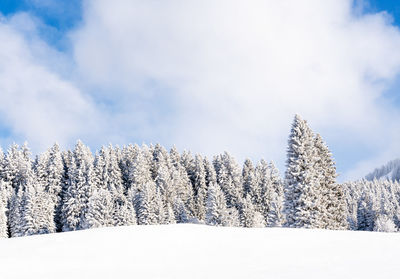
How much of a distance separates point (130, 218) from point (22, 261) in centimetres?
5097

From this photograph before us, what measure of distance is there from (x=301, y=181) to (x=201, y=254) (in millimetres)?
24126

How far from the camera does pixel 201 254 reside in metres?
10.4

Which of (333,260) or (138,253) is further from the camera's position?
(138,253)

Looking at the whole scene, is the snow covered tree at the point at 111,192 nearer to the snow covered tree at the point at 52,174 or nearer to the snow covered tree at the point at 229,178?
the snow covered tree at the point at 52,174

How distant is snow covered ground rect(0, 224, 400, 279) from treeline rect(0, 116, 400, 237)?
19.6 meters

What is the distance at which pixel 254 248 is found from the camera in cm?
1102

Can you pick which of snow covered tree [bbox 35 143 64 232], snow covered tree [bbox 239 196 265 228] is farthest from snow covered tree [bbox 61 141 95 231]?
snow covered tree [bbox 239 196 265 228]

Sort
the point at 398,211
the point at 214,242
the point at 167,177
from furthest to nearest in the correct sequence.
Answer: the point at 398,211
the point at 167,177
the point at 214,242

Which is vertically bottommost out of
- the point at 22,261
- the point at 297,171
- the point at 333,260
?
the point at 333,260

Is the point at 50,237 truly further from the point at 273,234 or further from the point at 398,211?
the point at 398,211

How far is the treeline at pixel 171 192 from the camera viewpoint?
3309 centimetres

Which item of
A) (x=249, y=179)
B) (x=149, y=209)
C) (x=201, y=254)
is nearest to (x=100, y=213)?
→ (x=149, y=209)

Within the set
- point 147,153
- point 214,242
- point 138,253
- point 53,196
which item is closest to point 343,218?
point 214,242

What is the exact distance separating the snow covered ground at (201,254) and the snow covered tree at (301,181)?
17.6 meters
